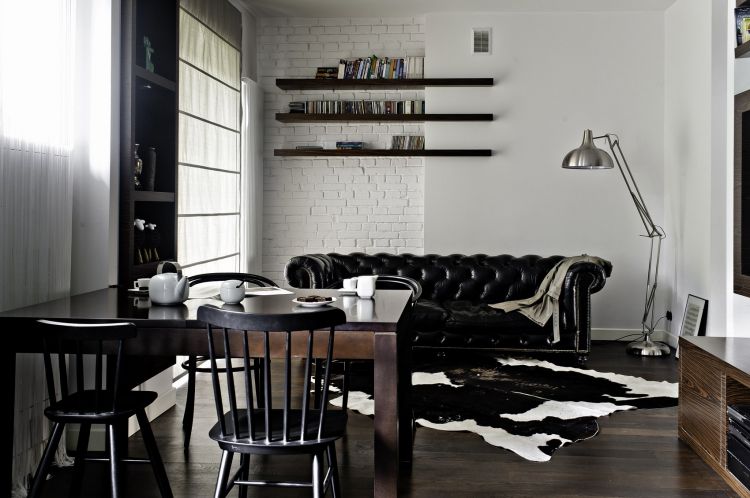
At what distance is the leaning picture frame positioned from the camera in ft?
18.9

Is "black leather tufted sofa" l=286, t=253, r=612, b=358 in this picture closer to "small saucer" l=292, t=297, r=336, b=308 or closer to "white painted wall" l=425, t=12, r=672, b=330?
"white painted wall" l=425, t=12, r=672, b=330

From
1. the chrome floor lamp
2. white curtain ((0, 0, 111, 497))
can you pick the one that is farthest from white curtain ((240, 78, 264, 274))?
white curtain ((0, 0, 111, 497))

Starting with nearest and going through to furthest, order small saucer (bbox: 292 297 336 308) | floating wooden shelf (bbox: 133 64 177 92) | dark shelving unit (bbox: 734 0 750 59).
→ small saucer (bbox: 292 297 336 308), dark shelving unit (bbox: 734 0 750 59), floating wooden shelf (bbox: 133 64 177 92)

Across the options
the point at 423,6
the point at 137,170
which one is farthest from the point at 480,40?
the point at 137,170

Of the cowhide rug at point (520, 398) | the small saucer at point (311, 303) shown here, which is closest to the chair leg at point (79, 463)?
the small saucer at point (311, 303)

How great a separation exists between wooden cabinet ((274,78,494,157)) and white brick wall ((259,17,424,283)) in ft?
0.46

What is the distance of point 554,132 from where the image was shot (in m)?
6.95

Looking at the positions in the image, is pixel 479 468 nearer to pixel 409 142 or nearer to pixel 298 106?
pixel 409 142

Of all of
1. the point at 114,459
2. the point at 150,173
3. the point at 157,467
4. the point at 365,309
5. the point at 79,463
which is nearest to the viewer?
the point at 114,459

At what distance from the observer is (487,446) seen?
12.1 feet

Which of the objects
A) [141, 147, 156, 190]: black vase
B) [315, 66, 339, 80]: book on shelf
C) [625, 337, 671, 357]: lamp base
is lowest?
[625, 337, 671, 357]: lamp base

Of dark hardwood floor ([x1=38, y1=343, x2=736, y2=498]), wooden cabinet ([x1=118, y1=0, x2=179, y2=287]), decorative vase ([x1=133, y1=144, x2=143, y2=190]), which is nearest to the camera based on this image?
dark hardwood floor ([x1=38, y1=343, x2=736, y2=498])

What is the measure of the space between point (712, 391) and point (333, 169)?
449 cm

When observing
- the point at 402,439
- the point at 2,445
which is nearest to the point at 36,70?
the point at 2,445
